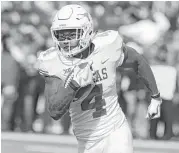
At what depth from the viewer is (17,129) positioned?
6.17 m

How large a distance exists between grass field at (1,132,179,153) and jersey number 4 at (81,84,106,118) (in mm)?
2730

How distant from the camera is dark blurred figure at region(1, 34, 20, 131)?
6.04 meters

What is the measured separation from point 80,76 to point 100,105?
1.31 feet

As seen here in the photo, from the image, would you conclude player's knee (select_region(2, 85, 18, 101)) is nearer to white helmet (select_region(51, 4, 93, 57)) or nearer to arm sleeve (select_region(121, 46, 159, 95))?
arm sleeve (select_region(121, 46, 159, 95))

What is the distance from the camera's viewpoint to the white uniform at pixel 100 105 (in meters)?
2.80

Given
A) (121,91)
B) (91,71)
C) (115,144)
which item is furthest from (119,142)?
(121,91)

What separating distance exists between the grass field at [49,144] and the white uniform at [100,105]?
266 centimetres

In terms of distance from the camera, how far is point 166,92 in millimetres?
5707

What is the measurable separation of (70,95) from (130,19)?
3418mm

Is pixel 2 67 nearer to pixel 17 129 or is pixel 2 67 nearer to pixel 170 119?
pixel 17 129

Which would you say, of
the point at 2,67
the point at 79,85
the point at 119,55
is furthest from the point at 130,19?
the point at 79,85

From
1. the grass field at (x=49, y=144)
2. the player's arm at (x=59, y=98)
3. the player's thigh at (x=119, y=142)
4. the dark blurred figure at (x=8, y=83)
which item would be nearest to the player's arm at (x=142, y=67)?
the player's thigh at (x=119, y=142)

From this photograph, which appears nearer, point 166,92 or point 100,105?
point 100,105

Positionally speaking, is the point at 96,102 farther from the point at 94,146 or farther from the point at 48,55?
the point at 48,55
